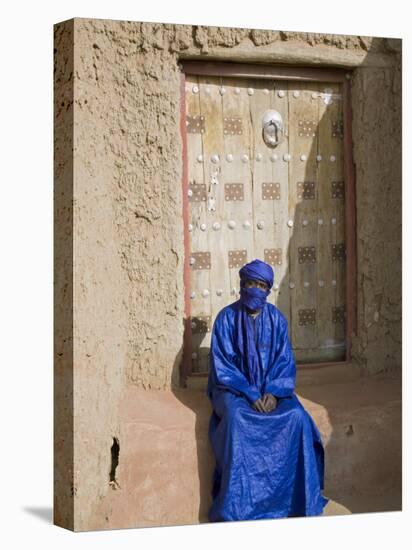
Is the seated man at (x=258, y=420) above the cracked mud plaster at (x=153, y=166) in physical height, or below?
below

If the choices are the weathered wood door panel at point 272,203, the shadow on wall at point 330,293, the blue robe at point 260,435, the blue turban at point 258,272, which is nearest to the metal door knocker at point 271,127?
the weathered wood door panel at point 272,203

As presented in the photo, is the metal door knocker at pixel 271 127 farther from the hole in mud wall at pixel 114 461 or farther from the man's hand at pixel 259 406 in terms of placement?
the hole in mud wall at pixel 114 461

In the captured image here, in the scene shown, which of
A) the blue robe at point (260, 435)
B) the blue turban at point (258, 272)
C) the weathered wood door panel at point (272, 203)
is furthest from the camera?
the weathered wood door panel at point (272, 203)

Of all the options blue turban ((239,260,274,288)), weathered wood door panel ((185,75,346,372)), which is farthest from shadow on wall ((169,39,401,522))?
blue turban ((239,260,274,288))

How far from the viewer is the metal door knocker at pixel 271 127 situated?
9.37 m

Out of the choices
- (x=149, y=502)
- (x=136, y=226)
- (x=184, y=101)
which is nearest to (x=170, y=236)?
(x=136, y=226)

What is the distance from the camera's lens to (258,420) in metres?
8.61

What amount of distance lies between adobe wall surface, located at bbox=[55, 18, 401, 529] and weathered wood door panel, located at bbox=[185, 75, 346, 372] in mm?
181

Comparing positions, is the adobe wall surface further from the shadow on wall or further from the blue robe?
the blue robe

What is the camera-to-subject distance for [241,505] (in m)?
8.59

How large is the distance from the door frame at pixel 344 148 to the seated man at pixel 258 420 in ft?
1.22

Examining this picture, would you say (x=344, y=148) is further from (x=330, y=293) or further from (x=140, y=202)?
(x=140, y=202)

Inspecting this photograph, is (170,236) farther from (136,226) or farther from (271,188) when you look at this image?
(271,188)

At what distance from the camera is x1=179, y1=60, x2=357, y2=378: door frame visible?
9109 millimetres
